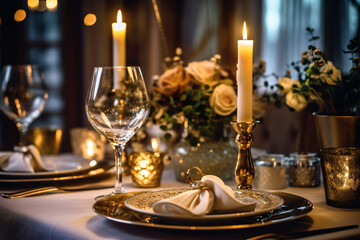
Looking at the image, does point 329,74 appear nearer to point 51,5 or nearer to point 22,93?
point 22,93

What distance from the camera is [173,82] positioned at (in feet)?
4.59

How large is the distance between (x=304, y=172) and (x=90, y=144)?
2.45 ft

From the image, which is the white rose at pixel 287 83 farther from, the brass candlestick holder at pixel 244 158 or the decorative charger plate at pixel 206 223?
the decorative charger plate at pixel 206 223

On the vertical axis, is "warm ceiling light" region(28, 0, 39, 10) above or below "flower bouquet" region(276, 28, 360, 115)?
above

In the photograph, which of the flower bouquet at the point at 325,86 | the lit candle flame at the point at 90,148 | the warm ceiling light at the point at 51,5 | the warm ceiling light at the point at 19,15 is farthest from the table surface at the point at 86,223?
the warm ceiling light at the point at 51,5

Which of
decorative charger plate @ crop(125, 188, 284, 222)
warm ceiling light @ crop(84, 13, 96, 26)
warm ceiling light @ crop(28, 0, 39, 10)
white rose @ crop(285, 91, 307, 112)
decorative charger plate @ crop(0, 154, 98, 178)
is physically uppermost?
warm ceiling light @ crop(28, 0, 39, 10)

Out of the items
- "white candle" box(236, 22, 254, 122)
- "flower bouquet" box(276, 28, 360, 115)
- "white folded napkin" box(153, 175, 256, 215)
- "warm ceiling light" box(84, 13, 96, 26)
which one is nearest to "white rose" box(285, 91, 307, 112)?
"flower bouquet" box(276, 28, 360, 115)

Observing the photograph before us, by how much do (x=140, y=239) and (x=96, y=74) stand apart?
1.35 feet

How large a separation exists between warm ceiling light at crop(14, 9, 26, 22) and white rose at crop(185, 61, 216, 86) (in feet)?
9.73

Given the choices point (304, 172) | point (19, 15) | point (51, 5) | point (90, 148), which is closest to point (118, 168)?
point (304, 172)

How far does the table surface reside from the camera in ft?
2.72

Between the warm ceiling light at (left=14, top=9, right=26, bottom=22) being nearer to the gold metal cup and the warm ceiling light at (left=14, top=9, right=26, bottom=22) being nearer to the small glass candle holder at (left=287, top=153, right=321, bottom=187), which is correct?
the gold metal cup

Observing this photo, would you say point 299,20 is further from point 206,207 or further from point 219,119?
point 206,207

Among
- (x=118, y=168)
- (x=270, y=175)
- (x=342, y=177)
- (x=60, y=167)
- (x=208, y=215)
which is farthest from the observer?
(x=60, y=167)
